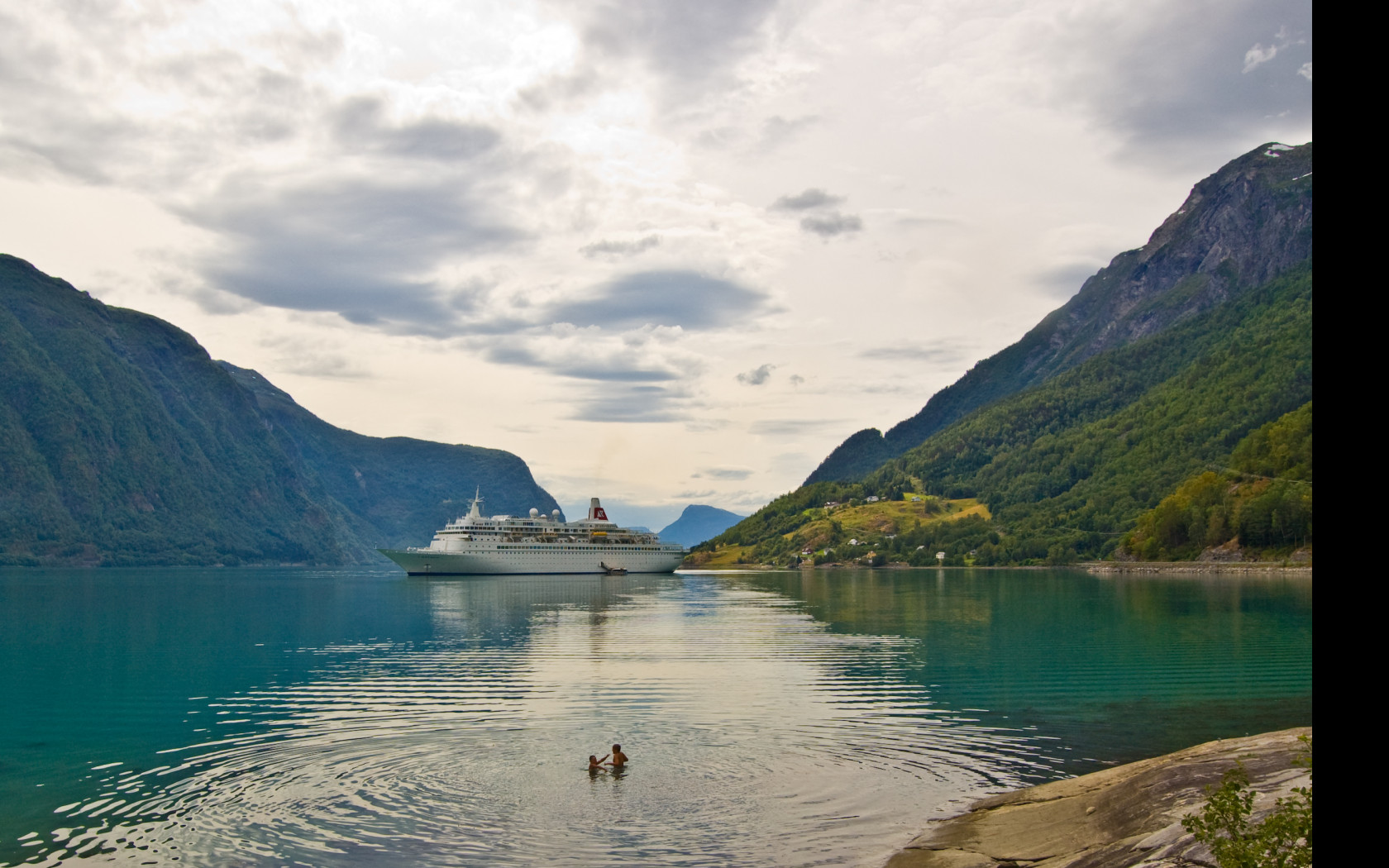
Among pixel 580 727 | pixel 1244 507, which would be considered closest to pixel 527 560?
pixel 1244 507

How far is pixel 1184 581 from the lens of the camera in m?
122

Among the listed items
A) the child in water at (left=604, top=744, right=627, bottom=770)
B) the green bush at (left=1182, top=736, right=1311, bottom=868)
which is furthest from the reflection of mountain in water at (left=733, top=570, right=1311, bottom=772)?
the green bush at (left=1182, top=736, right=1311, bottom=868)

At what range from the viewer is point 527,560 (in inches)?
6944

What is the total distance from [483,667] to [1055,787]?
30.1 meters

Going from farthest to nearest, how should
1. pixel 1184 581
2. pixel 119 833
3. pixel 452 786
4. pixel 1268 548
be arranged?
pixel 1268 548, pixel 1184 581, pixel 452 786, pixel 119 833

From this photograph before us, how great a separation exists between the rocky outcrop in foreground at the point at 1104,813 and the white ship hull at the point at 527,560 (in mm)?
153762

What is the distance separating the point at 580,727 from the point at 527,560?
149m

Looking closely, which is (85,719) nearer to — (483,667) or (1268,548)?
(483,667)

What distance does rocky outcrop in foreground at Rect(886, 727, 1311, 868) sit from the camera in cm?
1452

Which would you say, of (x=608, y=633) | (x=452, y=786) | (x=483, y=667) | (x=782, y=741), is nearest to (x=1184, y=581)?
(x=608, y=633)

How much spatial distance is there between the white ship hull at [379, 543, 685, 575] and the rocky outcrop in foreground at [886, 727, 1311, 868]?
504ft

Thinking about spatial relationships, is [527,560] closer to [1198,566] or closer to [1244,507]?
[1198,566]

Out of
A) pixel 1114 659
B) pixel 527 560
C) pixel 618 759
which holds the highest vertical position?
pixel 618 759
